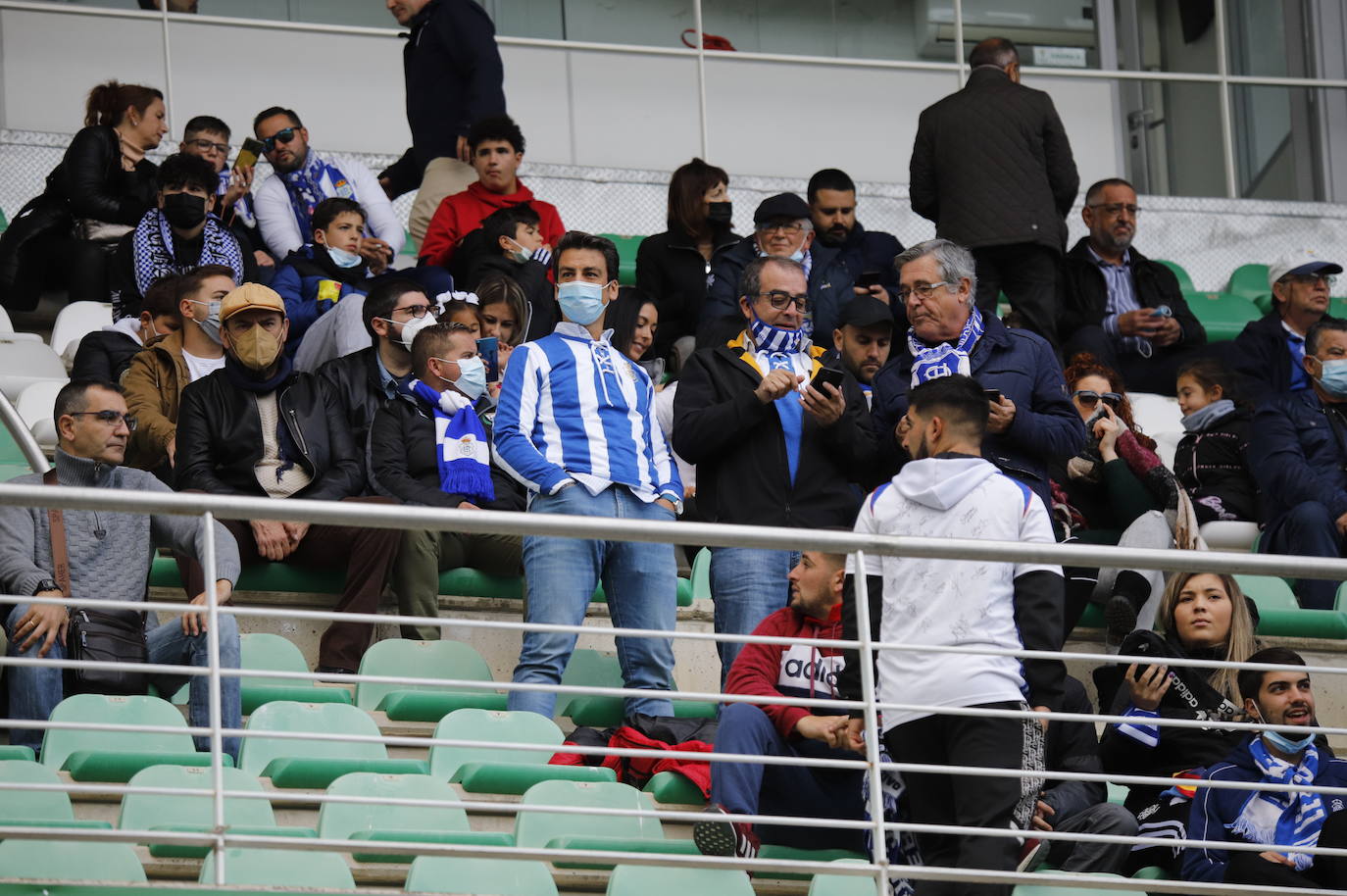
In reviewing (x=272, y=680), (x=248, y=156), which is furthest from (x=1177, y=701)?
(x=248, y=156)

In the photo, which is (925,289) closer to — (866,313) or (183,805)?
(866,313)

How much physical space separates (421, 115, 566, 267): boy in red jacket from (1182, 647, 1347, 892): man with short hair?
4129 mm

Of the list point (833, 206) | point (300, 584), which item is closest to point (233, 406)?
point (300, 584)

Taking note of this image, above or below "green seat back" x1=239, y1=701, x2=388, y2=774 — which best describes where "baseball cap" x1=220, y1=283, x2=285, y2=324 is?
above

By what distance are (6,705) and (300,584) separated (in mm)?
1224

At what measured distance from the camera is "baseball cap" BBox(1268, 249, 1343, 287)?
29.8 feet

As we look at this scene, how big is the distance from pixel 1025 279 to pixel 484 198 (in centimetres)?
221

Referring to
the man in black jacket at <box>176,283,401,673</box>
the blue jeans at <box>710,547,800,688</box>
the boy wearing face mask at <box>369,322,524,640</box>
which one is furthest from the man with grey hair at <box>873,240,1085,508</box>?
A: the man in black jacket at <box>176,283,401,673</box>

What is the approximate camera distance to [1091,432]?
313 inches

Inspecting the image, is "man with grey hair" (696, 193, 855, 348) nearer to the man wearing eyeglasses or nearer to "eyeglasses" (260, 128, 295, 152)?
the man wearing eyeglasses

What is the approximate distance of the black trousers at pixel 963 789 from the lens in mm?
5031

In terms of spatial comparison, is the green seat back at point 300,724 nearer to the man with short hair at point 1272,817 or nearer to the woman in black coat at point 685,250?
the man with short hair at point 1272,817

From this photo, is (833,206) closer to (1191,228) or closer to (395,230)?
(395,230)

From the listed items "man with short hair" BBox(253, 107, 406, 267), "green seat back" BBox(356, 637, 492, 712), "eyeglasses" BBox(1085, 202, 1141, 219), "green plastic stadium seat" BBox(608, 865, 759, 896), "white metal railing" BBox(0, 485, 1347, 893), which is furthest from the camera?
"eyeglasses" BBox(1085, 202, 1141, 219)
